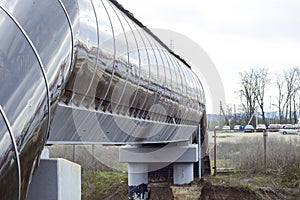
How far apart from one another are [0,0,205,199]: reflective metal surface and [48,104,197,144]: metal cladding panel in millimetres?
14

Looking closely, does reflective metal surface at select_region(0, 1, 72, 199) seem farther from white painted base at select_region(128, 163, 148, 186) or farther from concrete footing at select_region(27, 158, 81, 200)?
white painted base at select_region(128, 163, 148, 186)

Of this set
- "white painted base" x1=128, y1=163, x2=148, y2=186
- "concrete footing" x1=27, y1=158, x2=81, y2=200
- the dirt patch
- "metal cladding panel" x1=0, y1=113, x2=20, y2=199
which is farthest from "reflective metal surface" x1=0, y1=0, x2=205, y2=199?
the dirt patch

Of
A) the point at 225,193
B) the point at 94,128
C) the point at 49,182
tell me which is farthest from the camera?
the point at 225,193

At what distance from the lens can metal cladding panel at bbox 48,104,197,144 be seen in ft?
15.4

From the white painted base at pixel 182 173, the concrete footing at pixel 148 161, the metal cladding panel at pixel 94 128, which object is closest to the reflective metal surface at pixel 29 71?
the metal cladding panel at pixel 94 128

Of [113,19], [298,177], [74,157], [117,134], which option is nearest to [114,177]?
[74,157]

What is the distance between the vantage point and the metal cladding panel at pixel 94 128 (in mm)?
4680

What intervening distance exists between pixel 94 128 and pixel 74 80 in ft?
5.03

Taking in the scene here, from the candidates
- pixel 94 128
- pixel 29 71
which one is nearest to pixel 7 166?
pixel 29 71

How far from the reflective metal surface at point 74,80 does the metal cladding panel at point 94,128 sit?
0.6 inches

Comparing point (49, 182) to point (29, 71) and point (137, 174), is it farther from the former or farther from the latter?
point (137, 174)

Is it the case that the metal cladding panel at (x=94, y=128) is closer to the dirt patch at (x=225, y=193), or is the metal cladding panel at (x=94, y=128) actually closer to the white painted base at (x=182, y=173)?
the dirt patch at (x=225, y=193)

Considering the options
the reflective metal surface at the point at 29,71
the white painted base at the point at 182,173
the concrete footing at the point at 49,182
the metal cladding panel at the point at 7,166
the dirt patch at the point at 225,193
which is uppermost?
the reflective metal surface at the point at 29,71

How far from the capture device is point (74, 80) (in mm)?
4289
